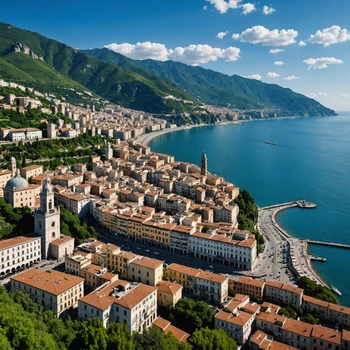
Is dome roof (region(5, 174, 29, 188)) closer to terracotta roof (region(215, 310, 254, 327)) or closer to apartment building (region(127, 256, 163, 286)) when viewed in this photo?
apartment building (region(127, 256, 163, 286))

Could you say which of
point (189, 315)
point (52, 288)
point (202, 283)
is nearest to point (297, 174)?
point (202, 283)

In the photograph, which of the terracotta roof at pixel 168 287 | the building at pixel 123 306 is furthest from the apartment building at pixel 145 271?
the building at pixel 123 306

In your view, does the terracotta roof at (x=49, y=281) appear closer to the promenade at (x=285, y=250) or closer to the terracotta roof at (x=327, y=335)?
the terracotta roof at (x=327, y=335)

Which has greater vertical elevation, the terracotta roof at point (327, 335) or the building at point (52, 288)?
the building at point (52, 288)

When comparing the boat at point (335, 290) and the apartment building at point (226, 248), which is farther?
the apartment building at point (226, 248)

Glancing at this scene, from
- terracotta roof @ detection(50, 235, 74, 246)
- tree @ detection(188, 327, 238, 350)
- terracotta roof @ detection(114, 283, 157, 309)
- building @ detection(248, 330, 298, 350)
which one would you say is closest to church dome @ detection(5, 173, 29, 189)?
terracotta roof @ detection(50, 235, 74, 246)

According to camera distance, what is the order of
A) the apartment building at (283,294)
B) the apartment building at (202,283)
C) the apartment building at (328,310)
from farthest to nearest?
the apartment building at (283,294) → the apartment building at (202,283) → the apartment building at (328,310)
